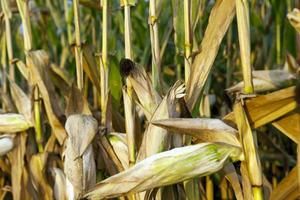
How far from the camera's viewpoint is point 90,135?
0.96m

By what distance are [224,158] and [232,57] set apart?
3.55ft

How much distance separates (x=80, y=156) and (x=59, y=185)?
24 centimetres

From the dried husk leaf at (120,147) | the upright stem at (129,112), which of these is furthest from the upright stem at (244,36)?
the dried husk leaf at (120,147)

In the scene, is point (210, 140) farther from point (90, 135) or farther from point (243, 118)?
point (90, 135)

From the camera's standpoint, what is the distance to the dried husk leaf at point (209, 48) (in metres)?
0.84

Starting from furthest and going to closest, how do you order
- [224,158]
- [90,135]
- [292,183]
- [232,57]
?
[232,57] → [90,135] → [292,183] → [224,158]

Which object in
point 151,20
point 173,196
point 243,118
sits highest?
point 151,20

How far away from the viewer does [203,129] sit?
2.49 feet

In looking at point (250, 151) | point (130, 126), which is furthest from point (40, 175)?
point (250, 151)

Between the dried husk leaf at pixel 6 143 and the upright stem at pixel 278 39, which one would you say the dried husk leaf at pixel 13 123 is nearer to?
the dried husk leaf at pixel 6 143

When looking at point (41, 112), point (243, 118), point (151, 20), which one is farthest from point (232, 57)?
point (243, 118)

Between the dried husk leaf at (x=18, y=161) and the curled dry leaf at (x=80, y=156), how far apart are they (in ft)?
0.88

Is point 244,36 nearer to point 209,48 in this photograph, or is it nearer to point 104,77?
point 209,48

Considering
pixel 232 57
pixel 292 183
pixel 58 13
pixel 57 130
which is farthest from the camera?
pixel 58 13
